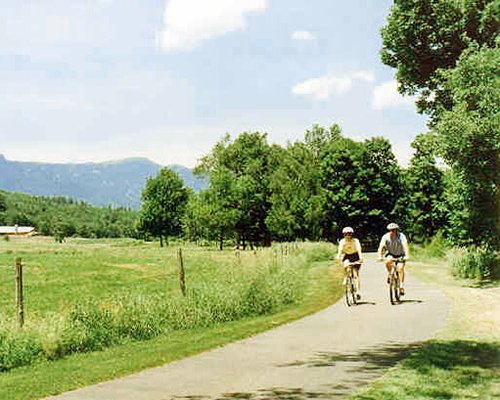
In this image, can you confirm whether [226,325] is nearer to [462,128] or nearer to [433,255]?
[462,128]

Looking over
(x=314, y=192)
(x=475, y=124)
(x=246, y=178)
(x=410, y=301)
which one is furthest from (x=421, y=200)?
(x=410, y=301)

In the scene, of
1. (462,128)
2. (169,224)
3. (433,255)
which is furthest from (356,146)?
(462,128)

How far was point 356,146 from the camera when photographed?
7362 centimetres

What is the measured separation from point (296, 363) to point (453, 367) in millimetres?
2538

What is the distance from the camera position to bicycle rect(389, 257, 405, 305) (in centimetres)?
1733

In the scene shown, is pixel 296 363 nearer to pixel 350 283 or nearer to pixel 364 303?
pixel 350 283

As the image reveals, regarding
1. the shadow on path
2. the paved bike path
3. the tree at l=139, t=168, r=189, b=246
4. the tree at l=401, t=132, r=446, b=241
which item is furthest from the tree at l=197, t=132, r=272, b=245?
the shadow on path

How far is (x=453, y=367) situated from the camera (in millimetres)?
9555

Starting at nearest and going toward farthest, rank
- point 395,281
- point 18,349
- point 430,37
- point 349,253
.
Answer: point 18,349
point 395,281
point 349,253
point 430,37

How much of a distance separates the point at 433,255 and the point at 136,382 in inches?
1775

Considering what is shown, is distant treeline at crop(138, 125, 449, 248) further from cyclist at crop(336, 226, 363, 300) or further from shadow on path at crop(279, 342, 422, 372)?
shadow on path at crop(279, 342, 422, 372)

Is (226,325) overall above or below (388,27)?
below

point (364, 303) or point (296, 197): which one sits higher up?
point (296, 197)

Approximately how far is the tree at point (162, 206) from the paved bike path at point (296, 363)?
283 feet
